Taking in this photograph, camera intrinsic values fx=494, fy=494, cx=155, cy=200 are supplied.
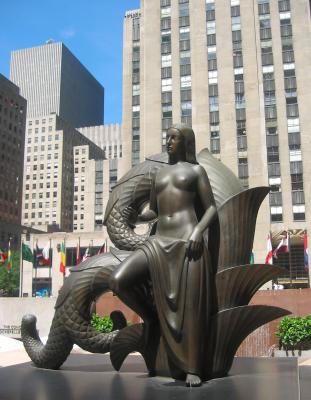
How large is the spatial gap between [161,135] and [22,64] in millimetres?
148614

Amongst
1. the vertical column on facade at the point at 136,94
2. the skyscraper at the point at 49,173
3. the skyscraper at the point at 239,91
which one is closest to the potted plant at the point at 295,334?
the skyscraper at the point at 239,91

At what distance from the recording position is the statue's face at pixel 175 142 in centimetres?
750

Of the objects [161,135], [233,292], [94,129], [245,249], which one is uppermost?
[94,129]

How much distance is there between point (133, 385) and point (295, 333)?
11.8 metres

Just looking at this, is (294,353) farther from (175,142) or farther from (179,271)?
(175,142)

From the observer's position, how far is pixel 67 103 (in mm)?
191000

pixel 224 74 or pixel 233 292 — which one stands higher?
pixel 224 74

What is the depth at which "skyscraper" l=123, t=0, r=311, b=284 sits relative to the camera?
190 ft

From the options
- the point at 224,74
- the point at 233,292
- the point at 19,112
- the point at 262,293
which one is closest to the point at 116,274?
the point at 233,292

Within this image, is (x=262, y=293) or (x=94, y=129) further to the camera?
(x=94, y=129)

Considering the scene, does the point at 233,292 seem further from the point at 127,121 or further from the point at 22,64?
the point at 22,64

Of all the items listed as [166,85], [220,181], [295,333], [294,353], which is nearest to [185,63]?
[166,85]

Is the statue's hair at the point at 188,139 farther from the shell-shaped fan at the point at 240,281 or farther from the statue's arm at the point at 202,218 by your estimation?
the shell-shaped fan at the point at 240,281

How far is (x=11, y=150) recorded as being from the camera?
4392 inches
